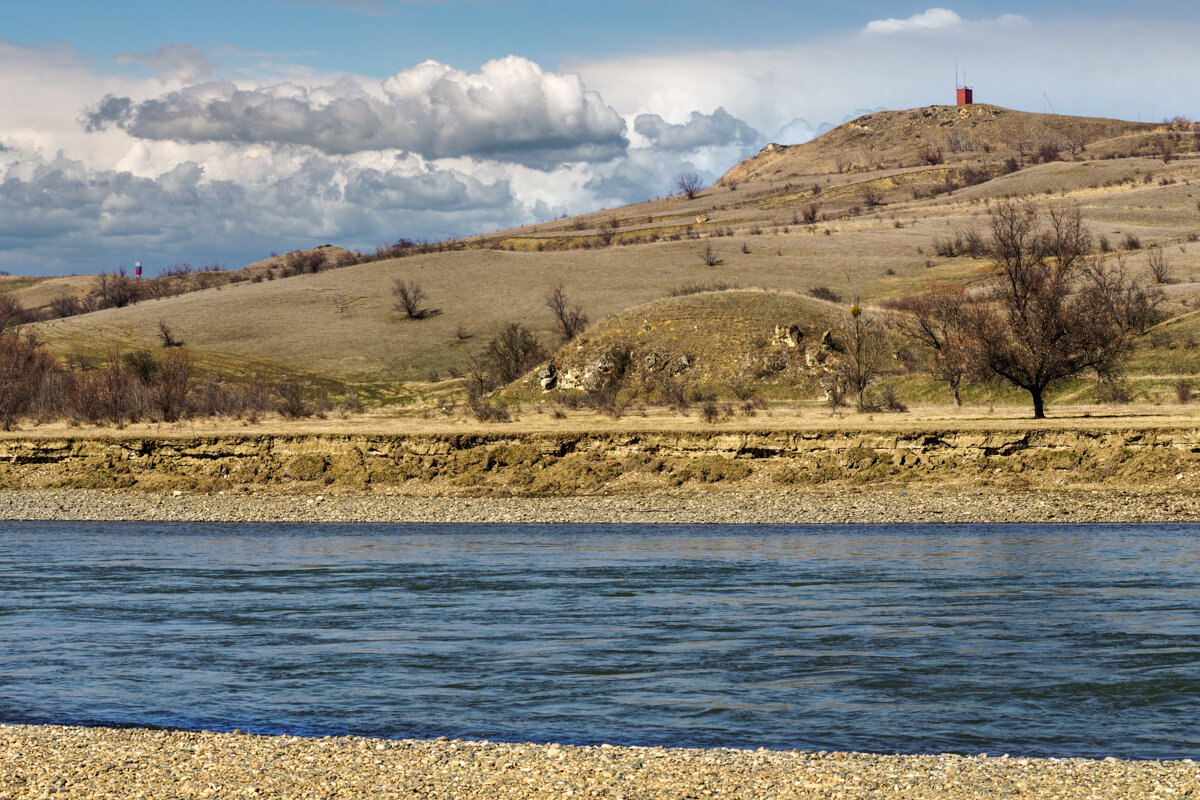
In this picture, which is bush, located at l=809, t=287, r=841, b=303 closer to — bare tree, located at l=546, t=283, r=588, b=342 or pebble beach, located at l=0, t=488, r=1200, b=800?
bare tree, located at l=546, t=283, r=588, b=342

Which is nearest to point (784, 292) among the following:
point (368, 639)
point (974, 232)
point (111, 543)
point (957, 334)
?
point (957, 334)

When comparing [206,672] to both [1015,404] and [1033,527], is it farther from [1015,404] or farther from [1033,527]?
[1015,404]

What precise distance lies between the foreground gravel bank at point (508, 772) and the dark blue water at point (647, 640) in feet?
2.68

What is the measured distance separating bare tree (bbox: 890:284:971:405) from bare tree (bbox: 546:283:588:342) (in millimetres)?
21203

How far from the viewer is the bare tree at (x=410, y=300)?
315 ft

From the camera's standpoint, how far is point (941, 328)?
6103 centimetres

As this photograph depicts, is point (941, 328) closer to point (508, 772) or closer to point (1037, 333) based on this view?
point (1037, 333)

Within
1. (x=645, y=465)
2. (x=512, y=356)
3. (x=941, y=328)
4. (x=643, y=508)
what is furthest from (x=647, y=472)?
(x=512, y=356)

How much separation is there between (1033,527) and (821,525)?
495 cm

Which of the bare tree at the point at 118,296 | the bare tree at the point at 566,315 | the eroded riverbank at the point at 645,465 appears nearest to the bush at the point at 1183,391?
the eroded riverbank at the point at 645,465

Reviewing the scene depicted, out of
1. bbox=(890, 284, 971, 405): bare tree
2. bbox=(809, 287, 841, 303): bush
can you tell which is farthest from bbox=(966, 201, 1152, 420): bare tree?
bbox=(809, 287, 841, 303): bush

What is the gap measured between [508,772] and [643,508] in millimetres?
22476

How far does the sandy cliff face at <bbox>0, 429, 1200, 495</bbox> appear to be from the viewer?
32000mm

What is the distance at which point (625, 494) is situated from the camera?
34000 mm
